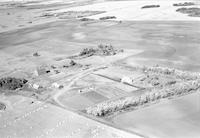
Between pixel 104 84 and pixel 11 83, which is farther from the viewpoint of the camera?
pixel 11 83

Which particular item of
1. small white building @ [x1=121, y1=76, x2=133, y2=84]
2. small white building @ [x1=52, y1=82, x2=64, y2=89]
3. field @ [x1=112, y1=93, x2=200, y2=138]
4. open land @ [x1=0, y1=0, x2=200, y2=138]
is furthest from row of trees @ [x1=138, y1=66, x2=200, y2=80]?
small white building @ [x1=52, y1=82, x2=64, y2=89]

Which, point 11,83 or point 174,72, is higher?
point 174,72

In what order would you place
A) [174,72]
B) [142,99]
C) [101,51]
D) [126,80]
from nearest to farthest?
[142,99]
[126,80]
[174,72]
[101,51]

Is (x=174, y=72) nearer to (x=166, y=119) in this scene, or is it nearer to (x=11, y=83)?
(x=166, y=119)

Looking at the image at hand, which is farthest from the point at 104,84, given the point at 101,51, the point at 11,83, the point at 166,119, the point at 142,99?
the point at 101,51

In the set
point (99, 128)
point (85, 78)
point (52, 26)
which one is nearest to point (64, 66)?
point (85, 78)

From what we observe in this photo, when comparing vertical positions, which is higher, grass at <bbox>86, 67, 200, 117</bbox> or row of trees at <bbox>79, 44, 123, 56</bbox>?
row of trees at <bbox>79, 44, 123, 56</bbox>

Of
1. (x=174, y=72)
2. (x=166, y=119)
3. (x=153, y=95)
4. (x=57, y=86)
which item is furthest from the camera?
(x=174, y=72)

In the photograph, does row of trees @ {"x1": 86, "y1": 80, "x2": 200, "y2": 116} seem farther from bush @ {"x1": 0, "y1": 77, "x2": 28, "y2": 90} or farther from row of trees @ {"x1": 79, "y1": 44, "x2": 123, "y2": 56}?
row of trees @ {"x1": 79, "y1": 44, "x2": 123, "y2": 56}
